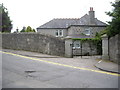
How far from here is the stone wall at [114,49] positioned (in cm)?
966

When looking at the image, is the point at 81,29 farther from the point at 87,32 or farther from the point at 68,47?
the point at 68,47

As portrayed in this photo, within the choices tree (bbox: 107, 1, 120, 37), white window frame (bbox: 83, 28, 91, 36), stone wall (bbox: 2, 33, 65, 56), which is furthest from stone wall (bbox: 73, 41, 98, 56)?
white window frame (bbox: 83, 28, 91, 36)

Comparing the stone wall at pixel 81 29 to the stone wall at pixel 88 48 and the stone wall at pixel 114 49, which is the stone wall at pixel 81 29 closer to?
the stone wall at pixel 88 48

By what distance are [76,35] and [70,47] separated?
45.6 feet

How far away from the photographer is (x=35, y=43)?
14.8m

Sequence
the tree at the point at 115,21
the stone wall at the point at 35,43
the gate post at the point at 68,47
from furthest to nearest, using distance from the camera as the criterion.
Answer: the stone wall at the point at 35,43 < the gate post at the point at 68,47 < the tree at the point at 115,21

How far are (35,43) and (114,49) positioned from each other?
8.50 meters

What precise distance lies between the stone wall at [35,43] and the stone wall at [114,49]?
16.2 ft

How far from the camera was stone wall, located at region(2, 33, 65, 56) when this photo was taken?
45.5 ft

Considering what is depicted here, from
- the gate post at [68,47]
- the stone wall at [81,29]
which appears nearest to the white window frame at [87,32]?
the stone wall at [81,29]

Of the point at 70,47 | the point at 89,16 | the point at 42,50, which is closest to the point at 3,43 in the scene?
the point at 42,50

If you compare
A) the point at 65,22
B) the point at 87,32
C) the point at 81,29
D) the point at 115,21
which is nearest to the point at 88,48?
the point at 81,29

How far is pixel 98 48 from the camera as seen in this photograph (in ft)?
62.2

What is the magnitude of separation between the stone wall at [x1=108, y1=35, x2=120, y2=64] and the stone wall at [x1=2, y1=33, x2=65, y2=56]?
4943mm
